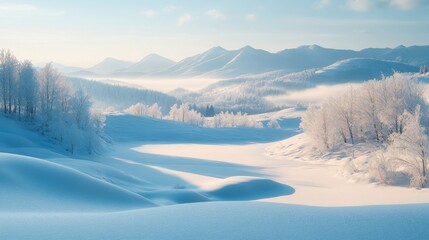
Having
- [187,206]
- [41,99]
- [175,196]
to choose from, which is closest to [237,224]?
[187,206]

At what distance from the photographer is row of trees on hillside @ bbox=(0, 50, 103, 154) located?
56.7 meters

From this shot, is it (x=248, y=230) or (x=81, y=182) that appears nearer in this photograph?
(x=248, y=230)

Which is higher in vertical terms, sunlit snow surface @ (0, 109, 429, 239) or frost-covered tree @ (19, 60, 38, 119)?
frost-covered tree @ (19, 60, 38, 119)

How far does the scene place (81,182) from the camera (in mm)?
18547

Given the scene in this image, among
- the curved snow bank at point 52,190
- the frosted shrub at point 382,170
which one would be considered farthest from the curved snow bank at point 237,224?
the frosted shrub at point 382,170

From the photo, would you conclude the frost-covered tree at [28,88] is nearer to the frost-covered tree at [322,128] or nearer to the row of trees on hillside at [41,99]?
the row of trees on hillside at [41,99]

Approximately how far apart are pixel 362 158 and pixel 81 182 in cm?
3228

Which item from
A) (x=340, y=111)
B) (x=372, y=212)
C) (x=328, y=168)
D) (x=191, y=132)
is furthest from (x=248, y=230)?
(x=191, y=132)

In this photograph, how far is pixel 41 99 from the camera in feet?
193

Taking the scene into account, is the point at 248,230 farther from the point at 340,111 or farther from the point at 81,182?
the point at 340,111

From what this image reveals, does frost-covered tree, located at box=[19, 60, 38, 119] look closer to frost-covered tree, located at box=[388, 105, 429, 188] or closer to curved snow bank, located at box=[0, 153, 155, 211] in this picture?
curved snow bank, located at box=[0, 153, 155, 211]

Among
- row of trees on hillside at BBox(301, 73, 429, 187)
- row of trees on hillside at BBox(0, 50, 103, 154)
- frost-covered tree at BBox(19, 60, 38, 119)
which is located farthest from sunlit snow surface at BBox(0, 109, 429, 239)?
frost-covered tree at BBox(19, 60, 38, 119)

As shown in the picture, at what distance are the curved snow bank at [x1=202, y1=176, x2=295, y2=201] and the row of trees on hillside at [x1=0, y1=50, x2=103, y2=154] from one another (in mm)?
29864

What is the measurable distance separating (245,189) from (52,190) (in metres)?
17.0
